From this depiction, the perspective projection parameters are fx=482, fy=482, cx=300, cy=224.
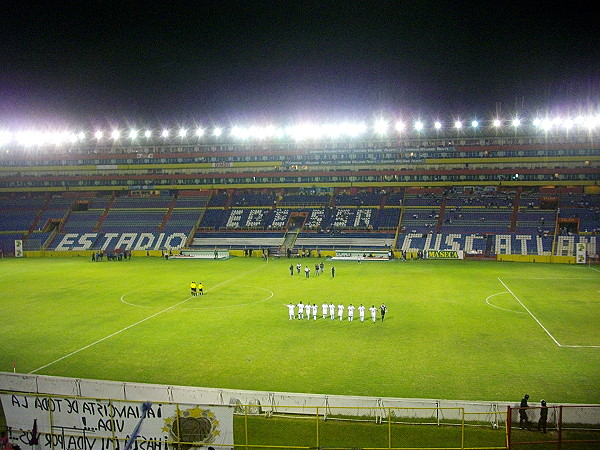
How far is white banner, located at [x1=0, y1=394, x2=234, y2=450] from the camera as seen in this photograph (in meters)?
10.8

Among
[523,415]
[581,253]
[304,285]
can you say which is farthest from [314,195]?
[523,415]

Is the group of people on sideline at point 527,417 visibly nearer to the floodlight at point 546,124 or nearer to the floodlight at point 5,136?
the floodlight at point 546,124

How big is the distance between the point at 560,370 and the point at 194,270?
121ft

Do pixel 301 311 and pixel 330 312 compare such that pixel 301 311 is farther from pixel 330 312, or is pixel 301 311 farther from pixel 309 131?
pixel 309 131

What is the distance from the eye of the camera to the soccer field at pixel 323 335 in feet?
56.1

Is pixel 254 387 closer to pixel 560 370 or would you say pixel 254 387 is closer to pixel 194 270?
pixel 560 370

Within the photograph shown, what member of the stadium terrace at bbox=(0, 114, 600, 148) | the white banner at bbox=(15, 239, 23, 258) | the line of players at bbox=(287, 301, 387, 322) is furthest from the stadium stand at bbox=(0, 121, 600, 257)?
the line of players at bbox=(287, 301, 387, 322)

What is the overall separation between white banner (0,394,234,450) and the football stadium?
0.05 m

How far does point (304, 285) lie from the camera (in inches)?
1490

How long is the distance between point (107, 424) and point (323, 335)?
43.7ft

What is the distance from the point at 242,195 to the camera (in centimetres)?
8075

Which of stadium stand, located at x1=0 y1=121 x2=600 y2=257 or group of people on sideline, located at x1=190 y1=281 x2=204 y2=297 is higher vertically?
stadium stand, located at x1=0 y1=121 x2=600 y2=257

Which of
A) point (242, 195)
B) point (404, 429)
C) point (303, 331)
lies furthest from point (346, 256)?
point (404, 429)

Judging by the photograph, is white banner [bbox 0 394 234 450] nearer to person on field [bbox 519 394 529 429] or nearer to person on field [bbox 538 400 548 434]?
person on field [bbox 519 394 529 429]
